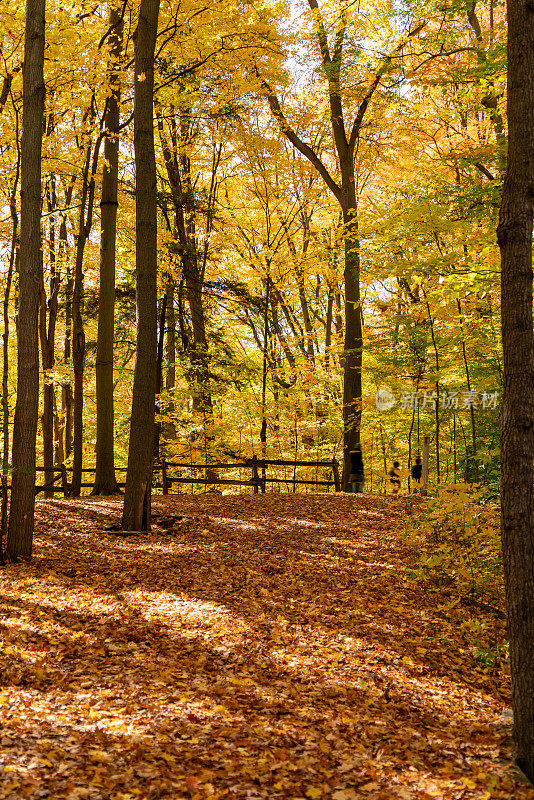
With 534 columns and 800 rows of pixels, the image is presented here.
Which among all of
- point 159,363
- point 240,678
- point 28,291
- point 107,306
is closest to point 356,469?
point 159,363

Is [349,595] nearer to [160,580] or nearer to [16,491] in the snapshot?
[160,580]

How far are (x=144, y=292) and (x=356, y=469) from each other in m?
7.21

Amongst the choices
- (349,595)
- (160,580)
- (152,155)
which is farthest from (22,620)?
(152,155)

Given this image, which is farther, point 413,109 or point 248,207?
point 248,207

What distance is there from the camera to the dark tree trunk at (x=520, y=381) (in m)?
3.66

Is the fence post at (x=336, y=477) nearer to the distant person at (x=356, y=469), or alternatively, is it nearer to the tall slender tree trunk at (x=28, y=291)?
the distant person at (x=356, y=469)

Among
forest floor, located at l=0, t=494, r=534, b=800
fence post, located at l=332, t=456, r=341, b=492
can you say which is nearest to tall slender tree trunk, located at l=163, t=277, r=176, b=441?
fence post, located at l=332, t=456, r=341, b=492

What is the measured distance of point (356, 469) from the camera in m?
14.0

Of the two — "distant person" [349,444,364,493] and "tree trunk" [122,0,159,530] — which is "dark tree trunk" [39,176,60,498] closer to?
"tree trunk" [122,0,159,530]

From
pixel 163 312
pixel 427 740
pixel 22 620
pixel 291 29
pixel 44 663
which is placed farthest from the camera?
pixel 163 312

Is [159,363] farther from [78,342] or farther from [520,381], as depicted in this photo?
[520,381]

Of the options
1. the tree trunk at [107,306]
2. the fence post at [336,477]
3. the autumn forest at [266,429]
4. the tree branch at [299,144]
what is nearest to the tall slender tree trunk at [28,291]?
the autumn forest at [266,429]

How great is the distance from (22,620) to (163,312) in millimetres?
11123

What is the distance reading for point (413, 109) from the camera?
15.3 m
